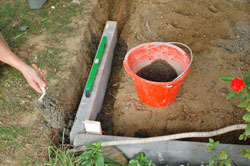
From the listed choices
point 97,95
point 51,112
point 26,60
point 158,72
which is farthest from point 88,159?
point 26,60

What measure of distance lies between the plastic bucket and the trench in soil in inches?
7.0

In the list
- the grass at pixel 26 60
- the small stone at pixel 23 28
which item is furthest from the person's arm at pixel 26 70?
the small stone at pixel 23 28

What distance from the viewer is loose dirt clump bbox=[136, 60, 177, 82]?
2.30 m

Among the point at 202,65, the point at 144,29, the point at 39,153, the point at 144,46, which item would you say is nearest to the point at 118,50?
the point at 144,29

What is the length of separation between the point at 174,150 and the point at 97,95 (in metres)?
0.95

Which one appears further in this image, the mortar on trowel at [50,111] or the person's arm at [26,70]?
the mortar on trowel at [50,111]

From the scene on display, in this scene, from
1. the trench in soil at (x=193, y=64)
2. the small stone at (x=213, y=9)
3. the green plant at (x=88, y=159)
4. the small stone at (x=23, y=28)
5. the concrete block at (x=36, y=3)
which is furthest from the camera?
the small stone at (x=213, y=9)

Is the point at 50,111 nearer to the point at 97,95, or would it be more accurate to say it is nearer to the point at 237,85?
the point at 97,95

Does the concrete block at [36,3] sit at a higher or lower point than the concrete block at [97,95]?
higher

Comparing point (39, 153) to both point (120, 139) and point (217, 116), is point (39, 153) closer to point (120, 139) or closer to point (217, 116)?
point (120, 139)

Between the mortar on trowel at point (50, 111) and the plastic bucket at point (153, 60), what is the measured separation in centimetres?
79

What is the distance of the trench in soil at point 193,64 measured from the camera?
89.5 inches

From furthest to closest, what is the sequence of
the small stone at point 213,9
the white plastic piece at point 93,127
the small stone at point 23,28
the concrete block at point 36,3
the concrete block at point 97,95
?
the small stone at point 213,9
the concrete block at point 36,3
the small stone at point 23,28
the concrete block at point 97,95
the white plastic piece at point 93,127

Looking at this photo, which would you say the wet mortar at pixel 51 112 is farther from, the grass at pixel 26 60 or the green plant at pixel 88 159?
the green plant at pixel 88 159
